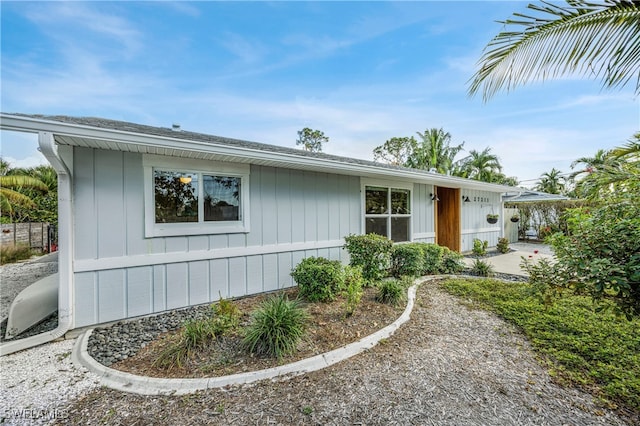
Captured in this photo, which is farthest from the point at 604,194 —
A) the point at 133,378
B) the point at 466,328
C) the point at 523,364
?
the point at 133,378

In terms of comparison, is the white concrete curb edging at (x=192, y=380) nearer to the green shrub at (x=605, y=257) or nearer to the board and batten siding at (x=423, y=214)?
the green shrub at (x=605, y=257)

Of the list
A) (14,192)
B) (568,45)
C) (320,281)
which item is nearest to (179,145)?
(320,281)

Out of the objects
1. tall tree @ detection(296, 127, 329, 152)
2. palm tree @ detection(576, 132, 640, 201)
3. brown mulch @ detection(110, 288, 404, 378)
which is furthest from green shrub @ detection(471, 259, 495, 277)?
tall tree @ detection(296, 127, 329, 152)

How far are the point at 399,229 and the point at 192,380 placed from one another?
6.08 meters

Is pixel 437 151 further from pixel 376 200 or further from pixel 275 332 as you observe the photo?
pixel 275 332

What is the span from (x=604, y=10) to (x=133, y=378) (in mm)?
5164

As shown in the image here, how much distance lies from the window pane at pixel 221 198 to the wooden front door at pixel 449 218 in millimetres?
7128

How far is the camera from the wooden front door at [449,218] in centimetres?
919

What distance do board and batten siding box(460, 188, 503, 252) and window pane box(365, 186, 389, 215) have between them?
12.9ft

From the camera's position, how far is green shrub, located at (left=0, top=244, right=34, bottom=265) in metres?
8.62

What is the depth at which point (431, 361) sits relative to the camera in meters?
2.72

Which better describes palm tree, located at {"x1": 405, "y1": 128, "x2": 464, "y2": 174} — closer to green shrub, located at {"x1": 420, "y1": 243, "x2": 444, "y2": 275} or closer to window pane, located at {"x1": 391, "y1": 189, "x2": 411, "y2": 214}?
window pane, located at {"x1": 391, "y1": 189, "x2": 411, "y2": 214}

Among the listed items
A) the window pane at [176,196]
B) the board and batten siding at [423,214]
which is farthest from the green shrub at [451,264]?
the window pane at [176,196]

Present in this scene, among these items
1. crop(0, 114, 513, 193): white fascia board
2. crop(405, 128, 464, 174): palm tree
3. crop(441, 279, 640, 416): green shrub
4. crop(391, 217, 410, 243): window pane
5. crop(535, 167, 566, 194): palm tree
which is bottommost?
crop(441, 279, 640, 416): green shrub
